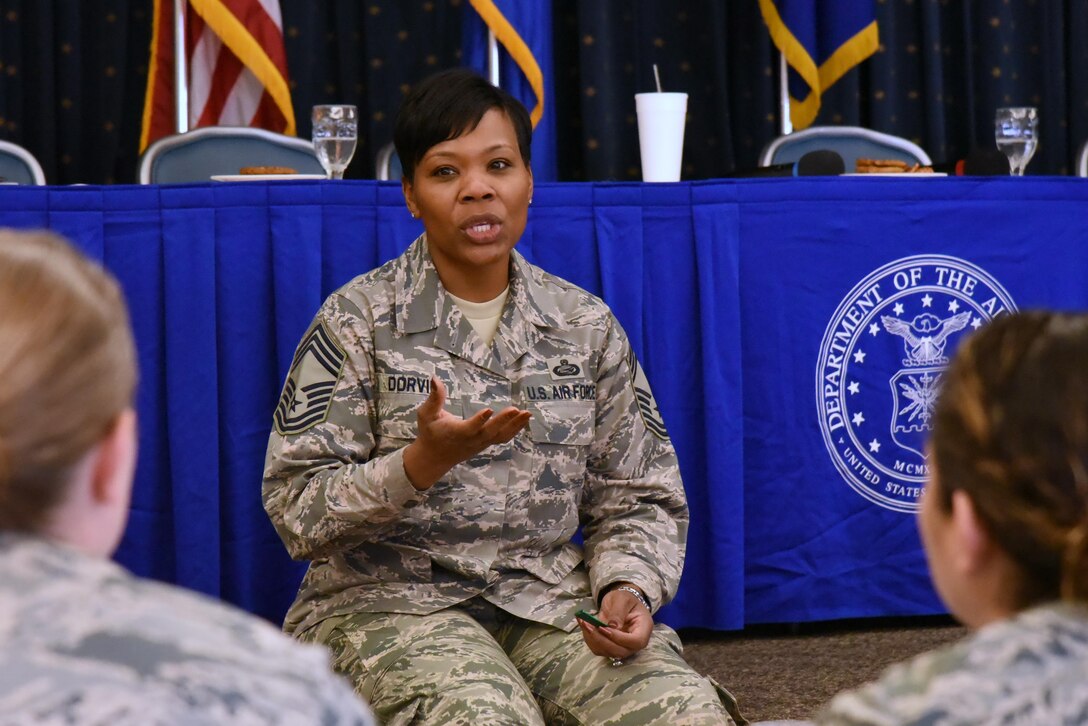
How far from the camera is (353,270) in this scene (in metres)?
2.76

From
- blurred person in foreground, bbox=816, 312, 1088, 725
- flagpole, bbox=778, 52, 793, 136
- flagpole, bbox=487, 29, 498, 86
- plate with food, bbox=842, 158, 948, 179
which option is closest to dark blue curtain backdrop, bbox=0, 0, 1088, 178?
flagpole, bbox=778, 52, 793, 136

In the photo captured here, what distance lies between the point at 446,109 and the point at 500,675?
2.79 feet

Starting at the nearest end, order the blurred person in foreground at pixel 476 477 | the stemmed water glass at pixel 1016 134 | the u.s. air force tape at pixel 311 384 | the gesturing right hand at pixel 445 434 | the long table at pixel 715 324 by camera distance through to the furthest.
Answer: the gesturing right hand at pixel 445 434, the blurred person in foreground at pixel 476 477, the u.s. air force tape at pixel 311 384, the long table at pixel 715 324, the stemmed water glass at pixel 1016 134

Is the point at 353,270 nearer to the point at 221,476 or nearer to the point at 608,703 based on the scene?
the point at 221,476

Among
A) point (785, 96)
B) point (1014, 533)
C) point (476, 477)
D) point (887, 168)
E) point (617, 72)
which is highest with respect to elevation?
point (617, 72)

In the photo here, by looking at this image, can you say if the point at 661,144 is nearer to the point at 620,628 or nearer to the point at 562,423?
the point at 562,423

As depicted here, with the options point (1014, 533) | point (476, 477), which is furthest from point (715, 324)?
point (1014, 533)

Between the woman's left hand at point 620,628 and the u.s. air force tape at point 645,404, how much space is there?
1.02ft

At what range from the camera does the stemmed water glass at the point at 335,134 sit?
10.4 feet

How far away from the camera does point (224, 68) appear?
436 centimetres

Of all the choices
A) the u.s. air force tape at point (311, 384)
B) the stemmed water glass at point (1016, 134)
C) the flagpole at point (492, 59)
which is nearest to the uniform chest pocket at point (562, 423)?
the u.s. air force tape at point (311, 384)

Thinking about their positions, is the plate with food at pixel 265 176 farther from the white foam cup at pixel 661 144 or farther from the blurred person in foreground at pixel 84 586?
the blurred person in foreground at pixel 84 586

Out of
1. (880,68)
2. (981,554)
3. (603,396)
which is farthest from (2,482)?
(880,68)

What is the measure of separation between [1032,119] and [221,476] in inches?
82.9
